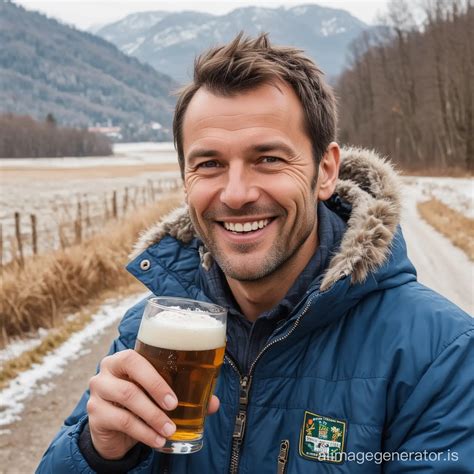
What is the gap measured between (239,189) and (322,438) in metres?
0.76

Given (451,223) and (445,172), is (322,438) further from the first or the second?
(445,172)

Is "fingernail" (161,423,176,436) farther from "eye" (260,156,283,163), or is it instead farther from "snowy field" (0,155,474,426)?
"snowy field" (0,155,474,426)

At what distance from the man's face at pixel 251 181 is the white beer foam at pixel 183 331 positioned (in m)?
0.30

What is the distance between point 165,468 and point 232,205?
0.84 meters

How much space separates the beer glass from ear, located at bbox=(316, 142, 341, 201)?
701 millimetres

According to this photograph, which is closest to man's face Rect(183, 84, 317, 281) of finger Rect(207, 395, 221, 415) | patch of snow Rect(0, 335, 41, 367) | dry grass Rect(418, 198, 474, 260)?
finger Rect(207, 395, 221, 415)

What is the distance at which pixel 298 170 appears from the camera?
6.13 ft

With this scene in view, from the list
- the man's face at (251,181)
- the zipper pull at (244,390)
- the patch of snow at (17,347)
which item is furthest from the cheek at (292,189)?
the patch of snow at (17,347)

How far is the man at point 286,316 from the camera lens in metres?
1.45

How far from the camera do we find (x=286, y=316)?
1809 millimetres

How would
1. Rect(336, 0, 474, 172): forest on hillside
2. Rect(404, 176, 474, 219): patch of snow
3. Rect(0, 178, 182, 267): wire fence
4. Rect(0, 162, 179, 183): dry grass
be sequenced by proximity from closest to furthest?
Rect(0, 178, 182, 267): wire fence → Rect(404, 176, 474, 219): patch of snow → Rect(336, 0, 474, 172): forest on hillside → Rect(0, 162, 179, 183): dry grass

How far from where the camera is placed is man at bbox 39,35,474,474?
4.75ft

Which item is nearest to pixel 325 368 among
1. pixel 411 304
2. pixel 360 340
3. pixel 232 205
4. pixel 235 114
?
pixel 360 340

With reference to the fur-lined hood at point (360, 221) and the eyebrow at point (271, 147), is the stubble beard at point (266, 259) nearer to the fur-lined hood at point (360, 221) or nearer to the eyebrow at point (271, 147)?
the fur-lined hood at point (360, 221)
